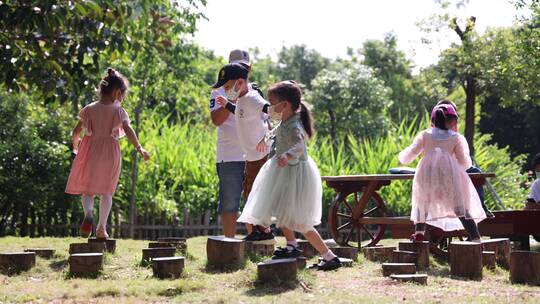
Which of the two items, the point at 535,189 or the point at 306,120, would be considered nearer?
the point at 306,120

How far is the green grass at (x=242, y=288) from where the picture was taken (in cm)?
473

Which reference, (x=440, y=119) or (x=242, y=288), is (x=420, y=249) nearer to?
(x=440, y=119)

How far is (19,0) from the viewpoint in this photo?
22.6 ft

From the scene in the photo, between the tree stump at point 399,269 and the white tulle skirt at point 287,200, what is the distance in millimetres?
680

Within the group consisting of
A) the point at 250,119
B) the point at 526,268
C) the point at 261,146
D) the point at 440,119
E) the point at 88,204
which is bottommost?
the point at 526,268

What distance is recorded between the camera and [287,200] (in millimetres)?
5617

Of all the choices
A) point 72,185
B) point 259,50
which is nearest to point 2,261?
point 72,185

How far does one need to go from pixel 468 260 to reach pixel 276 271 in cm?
177

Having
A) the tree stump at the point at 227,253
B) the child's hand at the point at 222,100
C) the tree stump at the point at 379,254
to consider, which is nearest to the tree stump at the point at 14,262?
the tree stump at the point at 227,253

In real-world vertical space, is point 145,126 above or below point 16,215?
above

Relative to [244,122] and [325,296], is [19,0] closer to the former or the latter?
[244,122]

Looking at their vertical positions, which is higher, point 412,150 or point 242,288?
A: point 412,150

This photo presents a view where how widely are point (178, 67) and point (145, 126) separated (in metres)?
2.70

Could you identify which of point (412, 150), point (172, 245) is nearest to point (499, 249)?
point (412, 150)
